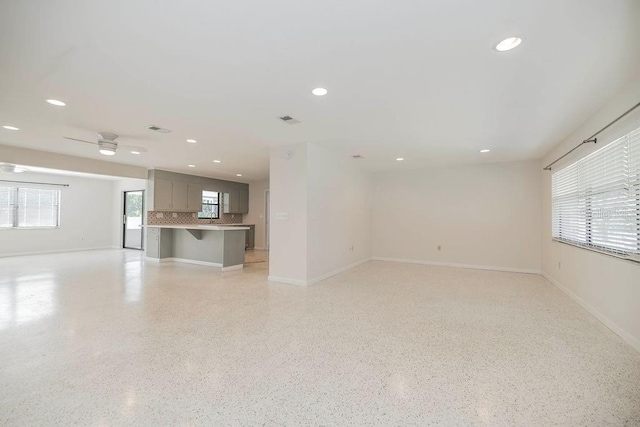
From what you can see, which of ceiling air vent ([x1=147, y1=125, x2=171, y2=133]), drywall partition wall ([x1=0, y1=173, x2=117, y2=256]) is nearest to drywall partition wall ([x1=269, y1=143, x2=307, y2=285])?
ceiling air vent ([x1=147, y1=125, x2=171, y2=133])

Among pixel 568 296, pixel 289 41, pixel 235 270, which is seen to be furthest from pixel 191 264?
pixel 568 296

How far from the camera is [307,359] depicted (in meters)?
2.24

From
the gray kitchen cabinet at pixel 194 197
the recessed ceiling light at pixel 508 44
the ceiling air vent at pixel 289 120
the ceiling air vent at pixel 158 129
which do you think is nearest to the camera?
the recessed ceiling light at pixel 508 44

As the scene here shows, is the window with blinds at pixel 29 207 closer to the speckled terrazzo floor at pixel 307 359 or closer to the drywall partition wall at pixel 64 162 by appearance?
the drywall partition wall at pixel 64 162

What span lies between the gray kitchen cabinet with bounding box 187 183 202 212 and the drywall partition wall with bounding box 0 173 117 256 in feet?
10.6

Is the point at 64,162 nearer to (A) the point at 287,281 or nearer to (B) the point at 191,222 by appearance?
(B) the point at 191,222

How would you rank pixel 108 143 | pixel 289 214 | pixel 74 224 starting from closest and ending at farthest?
pixel 108 143 → pixel 289 214 → pixel 74 224

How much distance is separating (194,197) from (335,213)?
192 inches

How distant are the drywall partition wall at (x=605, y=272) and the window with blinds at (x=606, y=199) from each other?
0.11 metres

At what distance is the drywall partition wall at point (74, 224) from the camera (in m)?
7.39

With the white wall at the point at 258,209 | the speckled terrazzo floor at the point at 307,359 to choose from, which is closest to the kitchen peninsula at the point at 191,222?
the white wall at the point at 258,209

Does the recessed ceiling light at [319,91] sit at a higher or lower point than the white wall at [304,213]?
higher

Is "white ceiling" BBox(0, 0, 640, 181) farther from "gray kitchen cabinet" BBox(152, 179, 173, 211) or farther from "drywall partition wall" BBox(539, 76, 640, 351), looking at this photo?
"gray kitchen cabinet" BBox(152, 179, 173, 211)

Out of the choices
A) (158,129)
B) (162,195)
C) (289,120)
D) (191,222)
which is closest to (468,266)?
(289,120)
